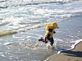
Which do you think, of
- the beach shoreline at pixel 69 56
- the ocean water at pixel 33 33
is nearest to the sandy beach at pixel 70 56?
the beach shoreline at pixel 69 56

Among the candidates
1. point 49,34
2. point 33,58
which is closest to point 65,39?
point 49,34

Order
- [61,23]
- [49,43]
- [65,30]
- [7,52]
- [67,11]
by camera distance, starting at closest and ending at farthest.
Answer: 1. [7,52]
2. [49,43]
3. [65,30]
4. [61,23]
5. [67,11]

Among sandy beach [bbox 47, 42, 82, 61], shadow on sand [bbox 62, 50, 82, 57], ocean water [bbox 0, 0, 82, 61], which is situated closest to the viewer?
sandy beach [bbox 47, 42, 82, 61]

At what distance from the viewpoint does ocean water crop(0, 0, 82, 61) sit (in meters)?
10.1

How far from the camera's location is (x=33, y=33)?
43.0ft

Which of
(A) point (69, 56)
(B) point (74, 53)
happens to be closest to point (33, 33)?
(B) point (74, 53)

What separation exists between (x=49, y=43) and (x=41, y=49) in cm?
75

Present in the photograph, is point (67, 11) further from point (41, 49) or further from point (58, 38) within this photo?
point (41, 49)

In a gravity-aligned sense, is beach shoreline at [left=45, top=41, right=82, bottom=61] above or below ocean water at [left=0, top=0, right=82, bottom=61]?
above

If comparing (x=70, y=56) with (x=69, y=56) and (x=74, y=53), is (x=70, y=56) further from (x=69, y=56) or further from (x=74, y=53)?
(x=74, y=53)

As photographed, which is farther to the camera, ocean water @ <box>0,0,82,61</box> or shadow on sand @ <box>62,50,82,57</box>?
ocean water @ <box>0,0,82,61</box>

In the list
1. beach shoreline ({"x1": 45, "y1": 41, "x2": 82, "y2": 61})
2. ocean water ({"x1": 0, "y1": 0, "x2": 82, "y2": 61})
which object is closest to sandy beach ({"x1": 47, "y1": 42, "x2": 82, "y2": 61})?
beach shoreline ({"x1": 45, "y1": 41, "x2": 82, "y2": 61})

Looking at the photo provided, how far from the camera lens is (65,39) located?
38.3 ft

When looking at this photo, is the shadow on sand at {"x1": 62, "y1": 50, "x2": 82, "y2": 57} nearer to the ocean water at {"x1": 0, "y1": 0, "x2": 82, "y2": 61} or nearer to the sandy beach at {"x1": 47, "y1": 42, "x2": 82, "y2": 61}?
the sandy beach at {"x1": 47, "y1": 42, "x2": 82, "y2": 61}
